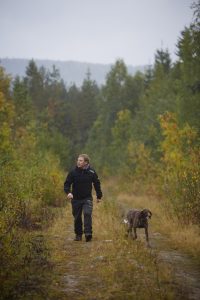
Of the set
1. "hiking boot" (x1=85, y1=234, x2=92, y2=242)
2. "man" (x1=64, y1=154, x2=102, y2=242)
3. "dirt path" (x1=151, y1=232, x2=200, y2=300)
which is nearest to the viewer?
"dirt path" (x1=151, y1=232, x2=200, y2=300)

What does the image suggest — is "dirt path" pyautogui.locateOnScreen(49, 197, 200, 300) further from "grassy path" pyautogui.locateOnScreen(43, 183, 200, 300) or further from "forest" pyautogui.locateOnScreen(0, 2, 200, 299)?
"forest" pyautogui.locateOnScreen(0, 2, 200, 299)

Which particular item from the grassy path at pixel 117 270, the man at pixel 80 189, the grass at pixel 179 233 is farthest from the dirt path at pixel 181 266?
the man at pixel 80 189

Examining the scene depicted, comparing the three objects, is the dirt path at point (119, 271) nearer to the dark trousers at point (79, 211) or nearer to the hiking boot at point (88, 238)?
the hiking boot at point (88, 238)

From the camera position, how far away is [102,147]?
60.0 meters

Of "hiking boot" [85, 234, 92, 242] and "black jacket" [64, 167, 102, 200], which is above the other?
"black jacket" [64, 167, 102, 200]

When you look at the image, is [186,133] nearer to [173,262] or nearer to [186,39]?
[186,39]

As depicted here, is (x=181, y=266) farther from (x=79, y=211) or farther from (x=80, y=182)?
→ (x=80, y=182)

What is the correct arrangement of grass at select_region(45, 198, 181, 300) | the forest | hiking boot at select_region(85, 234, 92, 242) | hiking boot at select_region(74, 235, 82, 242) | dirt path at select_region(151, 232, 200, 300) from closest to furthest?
grass at select_region(45, 198, 181, 300), dirt path at select_region(151, 232, 200, 300), the forest, hiking boot at select_region(85, 234, 92, 242), hiking boot at select_region(74, 235, 82, 242)

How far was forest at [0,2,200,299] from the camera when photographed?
10031 mm

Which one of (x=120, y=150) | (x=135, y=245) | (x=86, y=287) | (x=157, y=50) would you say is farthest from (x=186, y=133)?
(x=157, y=50)

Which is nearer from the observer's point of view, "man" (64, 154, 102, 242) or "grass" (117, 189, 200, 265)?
"grass" (117, 189, 200, 265)

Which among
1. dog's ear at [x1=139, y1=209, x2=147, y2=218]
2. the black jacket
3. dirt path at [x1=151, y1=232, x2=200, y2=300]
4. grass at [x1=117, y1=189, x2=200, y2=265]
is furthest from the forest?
dog's ear at [x1=139, y1=209, x2=147, y2=218]

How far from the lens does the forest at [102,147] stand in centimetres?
1003

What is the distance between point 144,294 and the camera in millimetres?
6602
